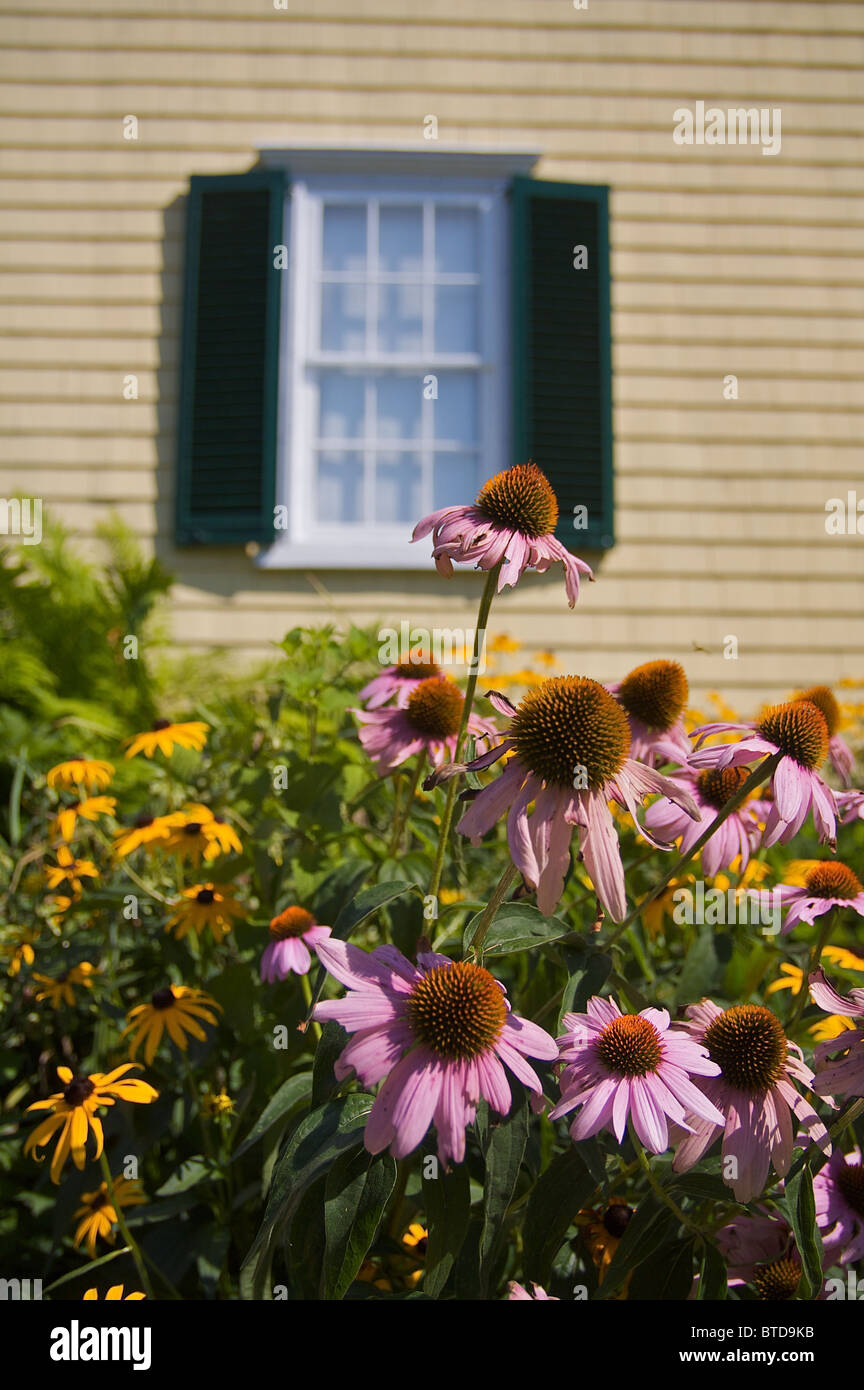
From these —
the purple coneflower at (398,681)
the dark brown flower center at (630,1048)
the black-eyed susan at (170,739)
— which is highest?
the purple coneflower at (398,681)

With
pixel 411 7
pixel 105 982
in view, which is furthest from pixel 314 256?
pixel 105 982

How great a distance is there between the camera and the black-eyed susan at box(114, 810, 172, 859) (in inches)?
65.8

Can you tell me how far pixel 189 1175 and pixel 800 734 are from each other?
3.29ft

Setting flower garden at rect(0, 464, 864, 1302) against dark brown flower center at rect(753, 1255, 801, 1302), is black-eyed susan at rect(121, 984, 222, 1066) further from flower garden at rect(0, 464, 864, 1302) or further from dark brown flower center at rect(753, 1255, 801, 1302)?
dark brown flower center at rect(753, 1255, 801, 1302)

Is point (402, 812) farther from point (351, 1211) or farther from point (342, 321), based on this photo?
point (342, 321)

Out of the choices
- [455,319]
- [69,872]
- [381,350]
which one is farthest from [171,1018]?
[455,319]

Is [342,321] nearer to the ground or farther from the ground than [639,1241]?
farther from the ground

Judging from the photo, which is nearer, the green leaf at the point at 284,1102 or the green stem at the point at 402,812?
the green leaf at the point at 284,1102

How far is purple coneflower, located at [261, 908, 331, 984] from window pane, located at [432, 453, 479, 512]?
3768 millimetres

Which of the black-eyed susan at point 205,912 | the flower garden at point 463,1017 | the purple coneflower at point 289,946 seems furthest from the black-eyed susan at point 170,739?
the purple coneflower at point 289,946

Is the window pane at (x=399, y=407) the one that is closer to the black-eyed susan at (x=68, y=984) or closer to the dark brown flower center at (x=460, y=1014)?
the black-eyed susan at (x=68, y=984)

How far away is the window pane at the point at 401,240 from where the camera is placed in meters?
4.97

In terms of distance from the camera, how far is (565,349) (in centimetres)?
474
